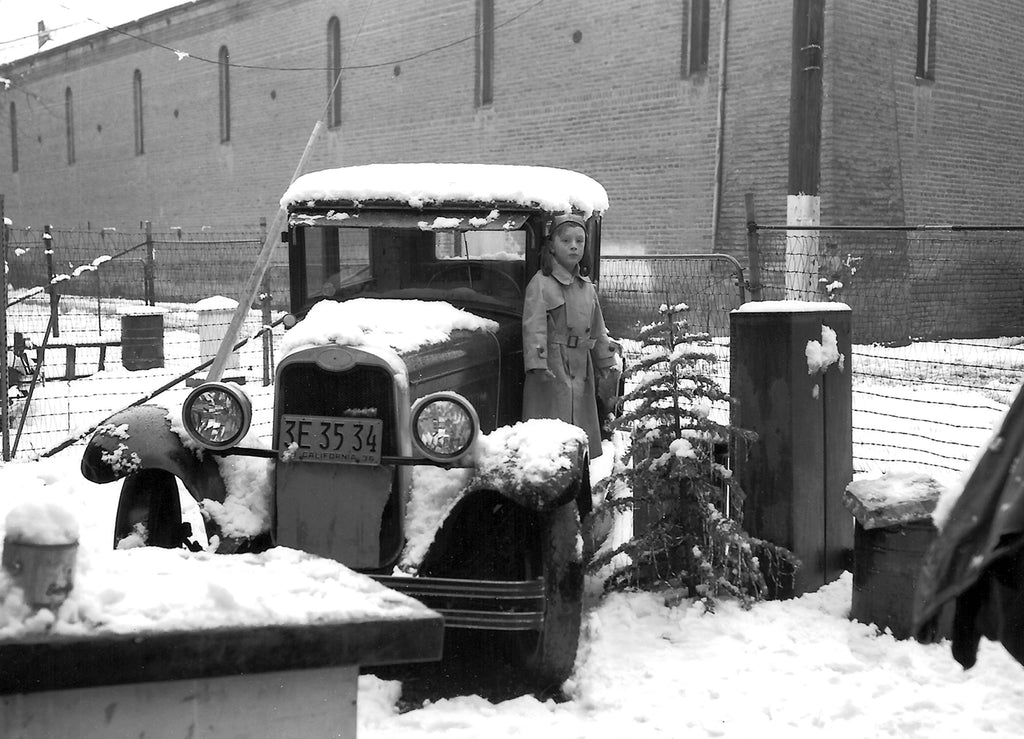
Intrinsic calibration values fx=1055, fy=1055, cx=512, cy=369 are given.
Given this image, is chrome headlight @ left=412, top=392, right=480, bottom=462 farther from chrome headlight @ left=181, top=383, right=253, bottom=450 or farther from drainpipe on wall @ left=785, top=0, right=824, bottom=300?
drainpipe on wall @ left=785, top=0, right=824, bottom=300

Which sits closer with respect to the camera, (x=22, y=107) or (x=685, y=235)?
(x=685, y=235)

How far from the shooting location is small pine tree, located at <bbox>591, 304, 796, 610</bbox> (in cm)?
482

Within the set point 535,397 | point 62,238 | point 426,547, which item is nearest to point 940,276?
point 535,397

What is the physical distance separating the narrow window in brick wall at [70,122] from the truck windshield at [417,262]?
3164 cm

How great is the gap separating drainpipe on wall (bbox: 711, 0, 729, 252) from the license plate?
12.1 m

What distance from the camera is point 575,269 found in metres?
5.45

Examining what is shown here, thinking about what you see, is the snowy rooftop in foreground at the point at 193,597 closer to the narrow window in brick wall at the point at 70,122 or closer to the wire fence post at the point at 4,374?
the wire fence post at the point at 4,374

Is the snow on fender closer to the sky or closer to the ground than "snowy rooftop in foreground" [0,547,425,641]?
closer to the ground

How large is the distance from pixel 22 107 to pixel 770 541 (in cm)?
3796

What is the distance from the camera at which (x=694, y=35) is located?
52.1 ft

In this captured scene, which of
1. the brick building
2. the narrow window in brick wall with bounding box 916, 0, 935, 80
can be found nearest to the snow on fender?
the brick building

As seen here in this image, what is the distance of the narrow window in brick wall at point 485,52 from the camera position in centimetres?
1914

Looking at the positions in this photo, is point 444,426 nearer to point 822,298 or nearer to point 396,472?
point 396,472

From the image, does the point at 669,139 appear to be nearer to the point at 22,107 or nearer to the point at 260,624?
the point at 260,624
